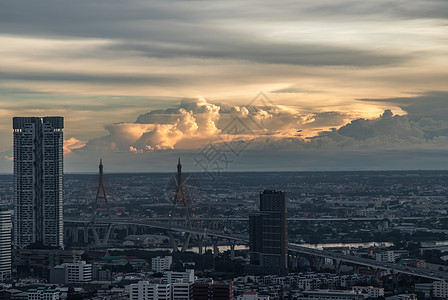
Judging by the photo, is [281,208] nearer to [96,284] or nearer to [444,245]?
[96,284]

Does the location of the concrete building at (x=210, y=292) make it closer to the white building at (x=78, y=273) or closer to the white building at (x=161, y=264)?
the white building at (x=78, y=273)

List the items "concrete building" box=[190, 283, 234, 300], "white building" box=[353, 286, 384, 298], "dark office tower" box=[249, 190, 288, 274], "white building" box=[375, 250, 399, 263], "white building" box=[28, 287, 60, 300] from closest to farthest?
"concrete building" box=[190, 283, 234, 300] → "white building" box=[28, 287, 60, 300] → "white building" box=[353, 286, 384, 298] → "dark office tower" box=[249, 190, 288, 274] → "white building" box=[375, 250, 399, 263]

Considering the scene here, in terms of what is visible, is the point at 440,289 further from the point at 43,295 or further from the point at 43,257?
the point at 43,257

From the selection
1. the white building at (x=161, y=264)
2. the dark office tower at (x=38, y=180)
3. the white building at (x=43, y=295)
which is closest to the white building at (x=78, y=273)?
the white building at (x=161, y=264)

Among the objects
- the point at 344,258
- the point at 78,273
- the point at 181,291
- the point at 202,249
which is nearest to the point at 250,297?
the point at 181,291

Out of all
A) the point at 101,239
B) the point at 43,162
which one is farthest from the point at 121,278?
the point at 101,239

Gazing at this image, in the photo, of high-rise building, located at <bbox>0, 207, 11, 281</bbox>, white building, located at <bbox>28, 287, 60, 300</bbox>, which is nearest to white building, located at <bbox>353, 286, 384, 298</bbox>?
white building, located at <bbox>28, 287, 60, 300</bbox>

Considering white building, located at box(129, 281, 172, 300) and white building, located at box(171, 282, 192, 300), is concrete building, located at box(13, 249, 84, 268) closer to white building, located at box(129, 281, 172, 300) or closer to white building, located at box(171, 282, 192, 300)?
white building, located at box(129, 281, 172, 300)
